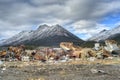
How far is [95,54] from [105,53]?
2.20 meters

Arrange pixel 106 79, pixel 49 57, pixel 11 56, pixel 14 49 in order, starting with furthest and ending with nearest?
pixel 14 49
pixel 11 56
pixel 49 57
pixel 106 79

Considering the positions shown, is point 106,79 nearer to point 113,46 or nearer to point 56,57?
point 56,57

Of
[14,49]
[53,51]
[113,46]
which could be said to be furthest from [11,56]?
[113,46]

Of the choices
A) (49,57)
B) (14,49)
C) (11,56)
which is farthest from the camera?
(14,49)

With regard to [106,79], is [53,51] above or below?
above

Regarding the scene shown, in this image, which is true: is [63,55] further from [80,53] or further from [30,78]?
[30,78]

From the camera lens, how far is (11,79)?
3153cm

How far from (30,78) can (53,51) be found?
128ft

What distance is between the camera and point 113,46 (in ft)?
286

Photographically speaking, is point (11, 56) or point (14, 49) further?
point (14, 49)

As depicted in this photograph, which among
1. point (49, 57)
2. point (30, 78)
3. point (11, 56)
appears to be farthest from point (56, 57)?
point (30, 78)

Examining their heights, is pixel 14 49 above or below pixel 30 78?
above

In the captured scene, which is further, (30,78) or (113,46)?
(113,46)

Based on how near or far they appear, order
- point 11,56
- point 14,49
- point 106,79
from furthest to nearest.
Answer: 1. point 14,49
2. point 11,56
3. point 106,79
